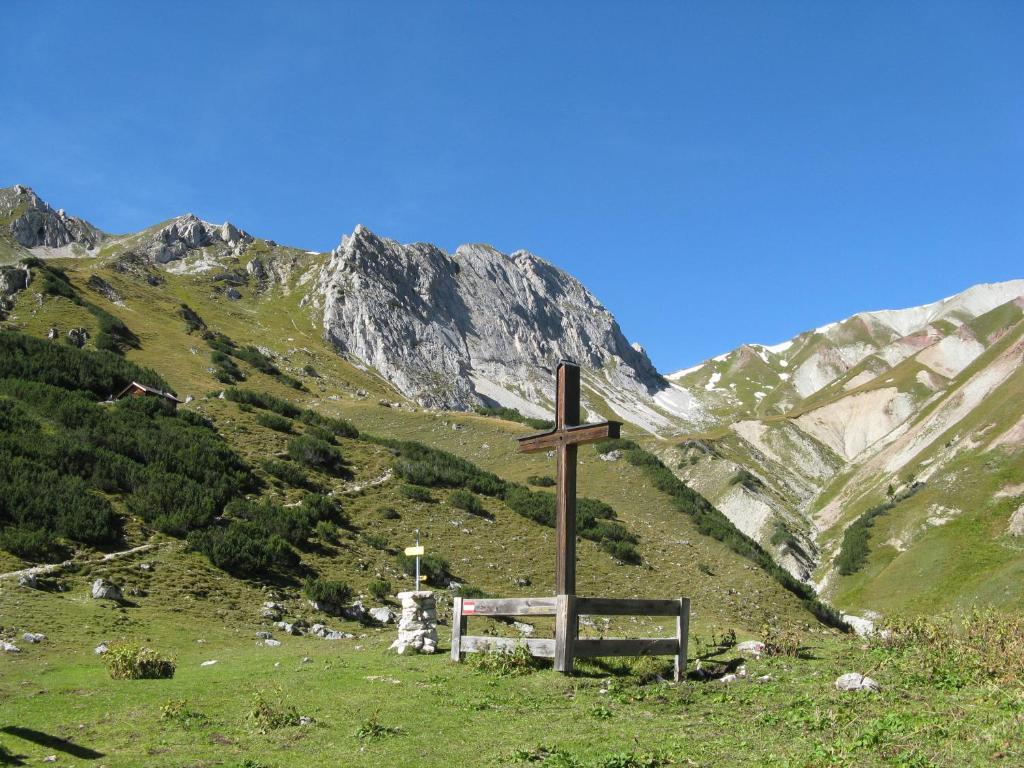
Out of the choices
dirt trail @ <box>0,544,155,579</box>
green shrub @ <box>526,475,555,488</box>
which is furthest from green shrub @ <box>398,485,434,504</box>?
dirt trail @ <box>0,544,155,579</box>

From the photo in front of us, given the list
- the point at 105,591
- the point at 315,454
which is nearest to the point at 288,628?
the point at 105,591

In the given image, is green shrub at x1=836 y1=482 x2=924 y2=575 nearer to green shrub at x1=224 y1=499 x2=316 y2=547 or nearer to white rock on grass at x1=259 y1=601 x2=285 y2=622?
green shrub at x1=224 y1=499 x2=316 y2=547

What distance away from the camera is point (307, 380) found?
9094 centimetres

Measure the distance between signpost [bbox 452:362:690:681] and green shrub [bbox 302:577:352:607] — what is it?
11.5 metres

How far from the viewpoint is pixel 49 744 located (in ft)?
31.0

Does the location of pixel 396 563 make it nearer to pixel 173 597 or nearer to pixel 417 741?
pixel 173 597

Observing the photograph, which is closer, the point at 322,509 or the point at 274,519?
the point at 274,519

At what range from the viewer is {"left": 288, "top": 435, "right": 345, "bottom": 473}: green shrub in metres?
41.9

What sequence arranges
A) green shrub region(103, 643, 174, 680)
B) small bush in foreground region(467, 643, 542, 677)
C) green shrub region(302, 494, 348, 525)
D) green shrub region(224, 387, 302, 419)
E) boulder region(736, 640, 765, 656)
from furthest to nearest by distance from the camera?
1. green shrub region(224, 387, 302, 419)
2. green shrub region(302, 494, 348, 525)
3. boulder region(736, 640, 765, 656)
4. green shrub region(103, 643, 174, 680)
5. small bush in foreground region(467, 643, 542, 677)

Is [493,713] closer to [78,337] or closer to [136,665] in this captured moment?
[136,665]

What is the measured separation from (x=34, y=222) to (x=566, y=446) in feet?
578

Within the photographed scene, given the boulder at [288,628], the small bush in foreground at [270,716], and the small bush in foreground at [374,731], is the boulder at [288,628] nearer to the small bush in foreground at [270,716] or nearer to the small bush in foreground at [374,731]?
the small bush in foreground at [270,716]

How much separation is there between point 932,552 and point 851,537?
1147 cm

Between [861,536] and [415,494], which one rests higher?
[415,494]
